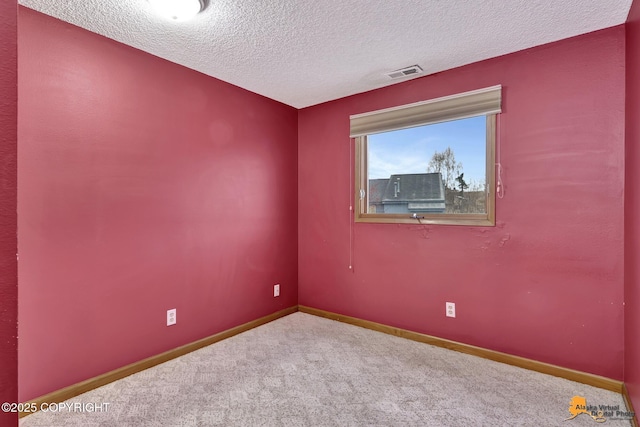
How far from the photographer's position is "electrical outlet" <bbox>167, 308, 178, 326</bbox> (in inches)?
101

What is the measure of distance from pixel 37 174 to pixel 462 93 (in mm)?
3033

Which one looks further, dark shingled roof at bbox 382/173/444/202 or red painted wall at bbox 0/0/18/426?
dark shingled roof at bbox 382/173/444/202

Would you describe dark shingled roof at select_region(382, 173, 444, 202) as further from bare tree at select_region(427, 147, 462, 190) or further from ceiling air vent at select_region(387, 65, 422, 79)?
ceiling air vent at select_region(387, 65, 422, 79)

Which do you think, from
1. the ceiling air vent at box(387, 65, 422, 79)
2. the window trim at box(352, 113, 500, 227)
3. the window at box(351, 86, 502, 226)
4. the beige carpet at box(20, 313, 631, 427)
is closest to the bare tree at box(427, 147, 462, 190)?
the window at box(351, 86, 502, 226)

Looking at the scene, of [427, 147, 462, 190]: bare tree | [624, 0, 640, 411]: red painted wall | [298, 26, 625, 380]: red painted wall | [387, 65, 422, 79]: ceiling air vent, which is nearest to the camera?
[624, 0, 640, 411]: red painted wall

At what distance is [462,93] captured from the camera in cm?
265

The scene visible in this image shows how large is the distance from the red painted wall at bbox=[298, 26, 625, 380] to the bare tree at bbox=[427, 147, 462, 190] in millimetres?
395

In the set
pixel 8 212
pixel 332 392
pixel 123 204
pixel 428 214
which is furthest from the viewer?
pixel 428 214

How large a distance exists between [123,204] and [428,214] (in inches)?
96.2

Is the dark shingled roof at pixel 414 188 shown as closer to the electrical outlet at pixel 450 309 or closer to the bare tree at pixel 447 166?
the bare tree at pixel 447 166

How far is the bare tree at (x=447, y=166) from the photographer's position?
281cm

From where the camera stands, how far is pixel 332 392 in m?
2.09

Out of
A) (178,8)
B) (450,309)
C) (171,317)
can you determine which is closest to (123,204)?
(171,317)

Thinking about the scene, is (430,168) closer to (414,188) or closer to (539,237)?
(414,188)
